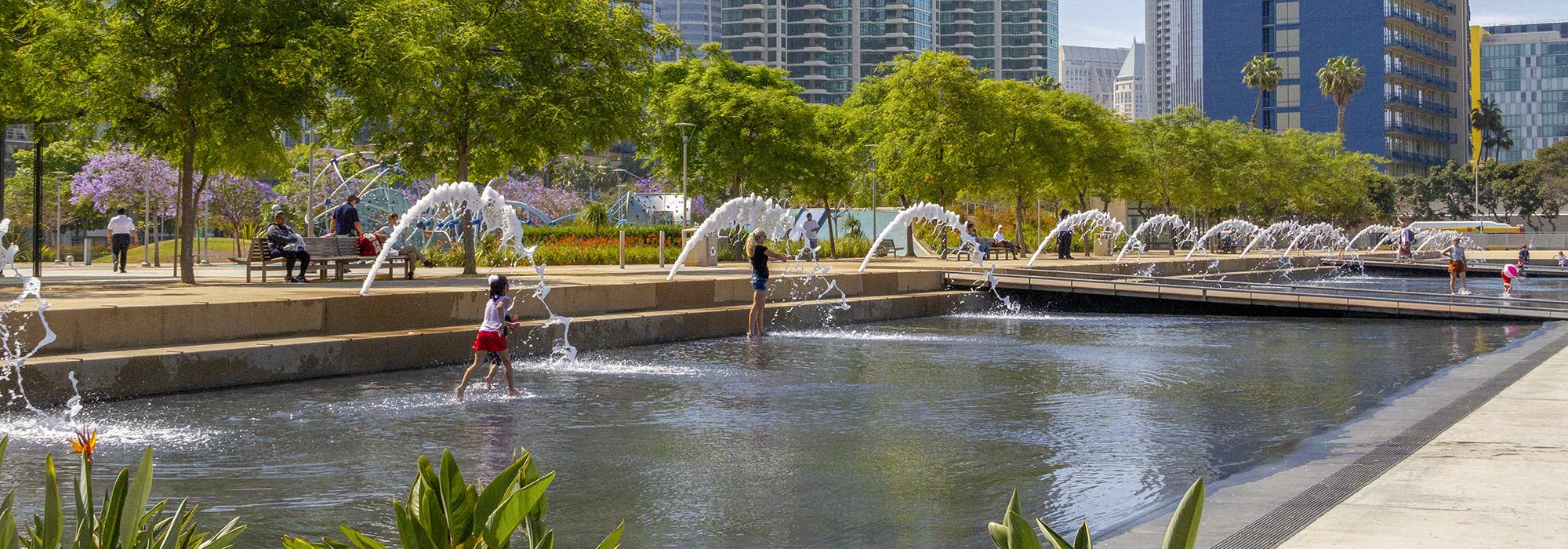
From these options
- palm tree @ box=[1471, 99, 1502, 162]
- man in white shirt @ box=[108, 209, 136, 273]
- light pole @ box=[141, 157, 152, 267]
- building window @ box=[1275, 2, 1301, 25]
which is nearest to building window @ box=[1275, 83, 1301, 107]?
building window @ box=[1275, 2, 1301, 25]

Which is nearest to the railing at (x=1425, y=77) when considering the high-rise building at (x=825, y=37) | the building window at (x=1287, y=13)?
the building window at (x=1287, y=13)

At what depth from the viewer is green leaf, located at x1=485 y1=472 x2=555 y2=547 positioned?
3062 mm

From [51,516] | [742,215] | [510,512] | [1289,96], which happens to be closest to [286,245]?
[742,215]

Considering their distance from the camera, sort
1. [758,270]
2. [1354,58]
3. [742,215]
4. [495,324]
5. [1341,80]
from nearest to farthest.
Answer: [495,324] < [758,270] < [742,215] < [1341,80] < [1354,58]

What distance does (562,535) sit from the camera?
23.7 ft

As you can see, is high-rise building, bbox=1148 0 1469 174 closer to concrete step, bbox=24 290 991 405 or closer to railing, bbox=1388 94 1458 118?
railing, bbox=1388 94 1458 118

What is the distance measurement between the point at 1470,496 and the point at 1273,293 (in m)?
20.9

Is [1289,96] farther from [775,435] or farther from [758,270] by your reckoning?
[775,435]

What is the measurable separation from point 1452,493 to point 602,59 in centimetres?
2165

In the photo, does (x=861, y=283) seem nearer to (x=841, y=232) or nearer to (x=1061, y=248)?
(x=1061, y=248)

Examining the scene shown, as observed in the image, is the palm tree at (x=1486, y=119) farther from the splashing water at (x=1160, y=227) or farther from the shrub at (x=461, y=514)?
the shrub at (x=461, y=514)

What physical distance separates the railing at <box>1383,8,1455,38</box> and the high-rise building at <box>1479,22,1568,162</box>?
63.1 meters

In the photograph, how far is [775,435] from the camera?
10.9 meters

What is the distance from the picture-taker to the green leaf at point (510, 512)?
10.0ft
